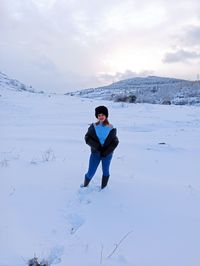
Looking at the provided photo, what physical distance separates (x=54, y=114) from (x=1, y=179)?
12891 millimetres

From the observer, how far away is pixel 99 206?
597 cm

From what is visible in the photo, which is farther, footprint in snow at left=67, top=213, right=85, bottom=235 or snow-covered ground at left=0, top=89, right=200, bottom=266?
footprint in snow at left=67, top=213, right=85, bottom=235

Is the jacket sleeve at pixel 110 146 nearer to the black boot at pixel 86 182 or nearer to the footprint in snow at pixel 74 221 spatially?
the black boot at pixel 86 182

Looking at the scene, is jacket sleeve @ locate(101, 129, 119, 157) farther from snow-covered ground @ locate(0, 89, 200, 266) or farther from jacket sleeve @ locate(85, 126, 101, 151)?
snow-covered ground @ locate(0, 89, 200, 266)

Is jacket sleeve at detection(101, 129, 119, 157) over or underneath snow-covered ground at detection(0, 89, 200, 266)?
over

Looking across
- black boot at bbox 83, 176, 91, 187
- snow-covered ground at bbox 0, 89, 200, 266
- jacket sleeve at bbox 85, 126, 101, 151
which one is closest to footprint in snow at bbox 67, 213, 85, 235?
snow-covered ground at bbox 0, 89, 200, 266

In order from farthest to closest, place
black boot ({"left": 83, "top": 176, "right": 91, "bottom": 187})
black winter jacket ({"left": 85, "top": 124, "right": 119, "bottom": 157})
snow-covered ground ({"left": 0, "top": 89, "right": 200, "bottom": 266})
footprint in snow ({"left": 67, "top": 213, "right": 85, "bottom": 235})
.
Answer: black boot ({"left": 83, "top": 176, "right": 91, "bottom": 187})
black winter jacket ({"left": 85, "top": 124, "right": 119, "bottom": 157})
footprint in snow ({"left": 67, "top": 213, "right": 85, "bottom": 235})
snow-covered ground ({"left": 0, "top": 89, "right": 200, "bottom": 266})

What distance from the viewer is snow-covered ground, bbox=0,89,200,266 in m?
4.68

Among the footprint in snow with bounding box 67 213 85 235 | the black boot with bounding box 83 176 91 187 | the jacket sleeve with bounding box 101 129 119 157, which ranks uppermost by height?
the jacket sleeve with bounding box 101 129 119 157

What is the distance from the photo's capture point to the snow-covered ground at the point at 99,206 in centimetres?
468

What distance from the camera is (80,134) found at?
45.2 ft

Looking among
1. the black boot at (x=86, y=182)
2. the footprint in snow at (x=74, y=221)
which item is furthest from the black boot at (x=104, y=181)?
the footprint in snow at (x=74, y=221)

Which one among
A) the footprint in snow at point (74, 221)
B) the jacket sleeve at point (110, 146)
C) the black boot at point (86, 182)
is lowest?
the footprint in snow at point (74, 221)

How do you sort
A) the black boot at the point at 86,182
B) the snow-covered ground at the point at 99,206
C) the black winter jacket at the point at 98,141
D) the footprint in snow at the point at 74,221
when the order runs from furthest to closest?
1. the black boot at the point at 86,182
2. the black winter jacket at the point at 98,141
3. the footprint in snow at the point at 74,221
4. the snow-covered ground at the point at 99,206
